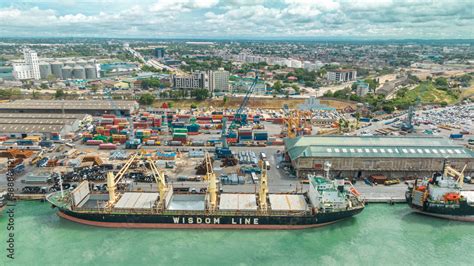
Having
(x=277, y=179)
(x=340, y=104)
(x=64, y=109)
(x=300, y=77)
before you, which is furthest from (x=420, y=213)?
(x=300, y=77)

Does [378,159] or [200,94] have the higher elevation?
[200,94]

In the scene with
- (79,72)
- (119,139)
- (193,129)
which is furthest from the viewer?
(79,72)

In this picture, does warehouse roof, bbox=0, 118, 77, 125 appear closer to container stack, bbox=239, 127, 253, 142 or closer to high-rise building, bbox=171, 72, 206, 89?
container stack, bbox=239, 127, 253, 142

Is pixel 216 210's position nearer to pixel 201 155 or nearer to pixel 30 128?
pixel 201 155

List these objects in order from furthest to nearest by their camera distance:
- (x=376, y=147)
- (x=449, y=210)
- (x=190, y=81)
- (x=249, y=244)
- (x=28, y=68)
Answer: (x=28, y=68) < (x=190, y=81) < (x=376, y=147) < (x=449, y=210) < (x=249, y=244)

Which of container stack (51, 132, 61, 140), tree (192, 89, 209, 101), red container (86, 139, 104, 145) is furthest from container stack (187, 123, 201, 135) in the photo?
tree (192, 89, 209, 101)

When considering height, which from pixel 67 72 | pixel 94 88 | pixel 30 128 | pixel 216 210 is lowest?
pixel 216 210

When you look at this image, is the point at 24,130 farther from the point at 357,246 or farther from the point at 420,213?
the point at 420,213

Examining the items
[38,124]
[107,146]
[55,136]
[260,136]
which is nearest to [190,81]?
[38,124]
